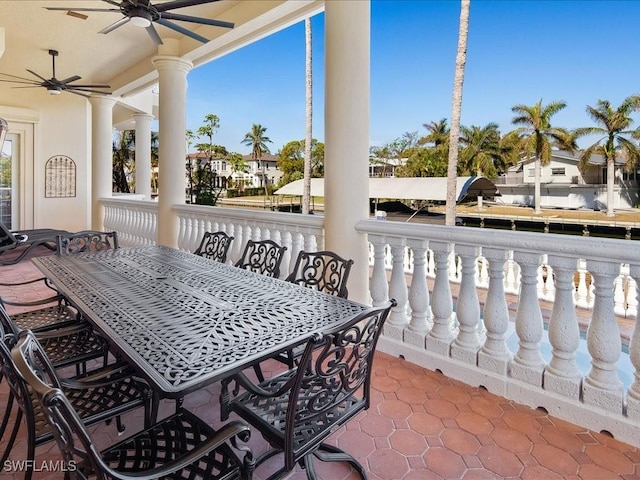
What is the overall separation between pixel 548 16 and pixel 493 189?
12.0 m

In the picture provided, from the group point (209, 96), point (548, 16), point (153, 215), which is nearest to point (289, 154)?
point (209, 96)

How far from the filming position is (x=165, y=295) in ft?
6.69

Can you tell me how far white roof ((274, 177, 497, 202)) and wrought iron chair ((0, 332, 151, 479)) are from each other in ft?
49.5

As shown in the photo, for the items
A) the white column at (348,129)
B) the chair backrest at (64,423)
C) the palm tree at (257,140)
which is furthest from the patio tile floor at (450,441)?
the palm tree at (257,140)

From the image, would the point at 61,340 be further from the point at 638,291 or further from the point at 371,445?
the point at 638,291

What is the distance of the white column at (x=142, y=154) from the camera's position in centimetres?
959

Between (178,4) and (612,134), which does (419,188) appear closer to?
(612,134)

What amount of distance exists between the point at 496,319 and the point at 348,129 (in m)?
1.72

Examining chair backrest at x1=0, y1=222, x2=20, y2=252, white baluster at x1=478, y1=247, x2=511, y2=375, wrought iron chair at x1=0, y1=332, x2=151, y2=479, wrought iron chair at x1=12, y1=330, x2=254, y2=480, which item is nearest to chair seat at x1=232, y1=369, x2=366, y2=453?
wrought iron chair at x1=12, y1=330, x2=254, y2=480

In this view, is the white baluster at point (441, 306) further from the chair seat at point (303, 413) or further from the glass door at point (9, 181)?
the glass door at point (9, 181)

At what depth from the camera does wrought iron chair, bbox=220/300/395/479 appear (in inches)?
48.9

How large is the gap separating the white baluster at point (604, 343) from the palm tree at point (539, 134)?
78.9ft

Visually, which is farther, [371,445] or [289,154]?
[289,154]

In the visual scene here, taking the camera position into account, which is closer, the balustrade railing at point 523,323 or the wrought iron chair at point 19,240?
the balustrade railing at point 523,323
